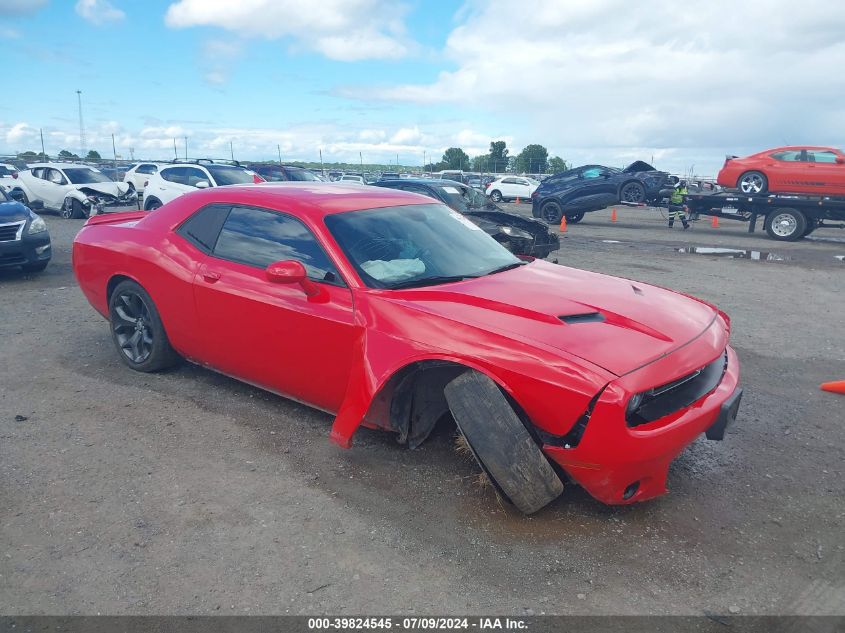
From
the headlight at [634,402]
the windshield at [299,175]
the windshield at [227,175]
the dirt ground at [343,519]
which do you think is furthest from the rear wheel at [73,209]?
the headlight at [634,402]

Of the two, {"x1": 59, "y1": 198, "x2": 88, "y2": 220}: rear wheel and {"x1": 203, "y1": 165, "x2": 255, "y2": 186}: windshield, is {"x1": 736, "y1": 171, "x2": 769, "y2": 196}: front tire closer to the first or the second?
{"x1": 203, "y1": 165, "x2": 255, "y2": 186}: windshield

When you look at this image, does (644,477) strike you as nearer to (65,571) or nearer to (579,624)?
(579,624)

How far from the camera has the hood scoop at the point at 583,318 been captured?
3287 millimetres

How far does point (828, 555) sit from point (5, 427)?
4.71 metres

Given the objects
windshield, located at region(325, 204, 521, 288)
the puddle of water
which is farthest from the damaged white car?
windshield, located at region(325, 204, 521, 288)

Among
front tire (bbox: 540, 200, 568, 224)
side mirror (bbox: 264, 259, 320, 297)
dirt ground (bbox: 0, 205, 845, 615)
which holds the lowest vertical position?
dirt ground (bbox: 0, 205, 845, 615)

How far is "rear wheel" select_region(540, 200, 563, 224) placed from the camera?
20.6 m

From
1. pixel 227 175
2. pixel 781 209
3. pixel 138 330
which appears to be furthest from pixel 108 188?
pixel 781 209

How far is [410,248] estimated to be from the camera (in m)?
4.08

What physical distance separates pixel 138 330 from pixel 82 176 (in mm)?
16375

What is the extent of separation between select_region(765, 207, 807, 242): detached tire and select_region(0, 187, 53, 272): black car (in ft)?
54.0

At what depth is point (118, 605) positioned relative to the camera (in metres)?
2.60

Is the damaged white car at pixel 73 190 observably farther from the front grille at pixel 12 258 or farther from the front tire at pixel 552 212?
the front tire at pixel 552 212

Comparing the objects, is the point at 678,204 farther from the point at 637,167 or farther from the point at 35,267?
the point at 35,267
